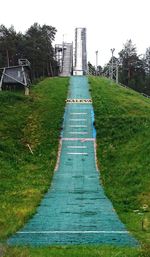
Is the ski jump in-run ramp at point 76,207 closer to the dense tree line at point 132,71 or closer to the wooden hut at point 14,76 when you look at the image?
the wooden hut at point 14,76

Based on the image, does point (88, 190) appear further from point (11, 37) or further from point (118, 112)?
point (11, 37)

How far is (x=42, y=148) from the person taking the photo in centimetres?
3259

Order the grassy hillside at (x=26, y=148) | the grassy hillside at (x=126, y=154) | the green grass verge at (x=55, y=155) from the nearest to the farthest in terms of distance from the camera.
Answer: the green grass verge at (x=55, y=155), the grassy hillside at (x=126, y=154), the grassy hillside at (x=26, y=148)

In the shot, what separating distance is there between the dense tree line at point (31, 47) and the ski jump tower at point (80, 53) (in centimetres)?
542

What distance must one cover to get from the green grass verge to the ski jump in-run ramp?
1.46 feet

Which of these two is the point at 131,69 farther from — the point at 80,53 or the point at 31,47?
the point at 31,47

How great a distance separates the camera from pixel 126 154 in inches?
1158

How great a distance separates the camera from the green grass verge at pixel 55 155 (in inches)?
625

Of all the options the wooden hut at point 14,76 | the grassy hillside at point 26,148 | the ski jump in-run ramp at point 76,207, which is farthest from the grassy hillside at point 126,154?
the wooden hut at point 14,76

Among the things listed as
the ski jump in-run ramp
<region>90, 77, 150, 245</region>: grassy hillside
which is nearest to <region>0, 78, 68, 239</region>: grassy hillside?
the ski jump in-run ramp

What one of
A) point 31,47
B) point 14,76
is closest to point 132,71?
point 31,47

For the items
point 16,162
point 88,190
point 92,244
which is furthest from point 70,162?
point 92,244

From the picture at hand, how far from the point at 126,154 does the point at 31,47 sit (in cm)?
4258

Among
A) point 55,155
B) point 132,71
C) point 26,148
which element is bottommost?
point 55,155
